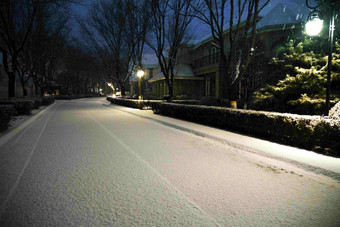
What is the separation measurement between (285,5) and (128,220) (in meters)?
25.8

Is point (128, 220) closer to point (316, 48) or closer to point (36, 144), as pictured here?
point (36, 144)

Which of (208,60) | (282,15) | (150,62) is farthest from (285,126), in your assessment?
(150,62)

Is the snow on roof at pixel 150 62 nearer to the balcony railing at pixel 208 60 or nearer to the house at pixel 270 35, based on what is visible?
the balcony railing at pixel 208 60

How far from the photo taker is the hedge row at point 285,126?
20.4ft

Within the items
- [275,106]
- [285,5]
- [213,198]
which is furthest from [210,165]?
[285,5]

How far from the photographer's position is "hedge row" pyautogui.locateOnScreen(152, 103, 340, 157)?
6.21 m

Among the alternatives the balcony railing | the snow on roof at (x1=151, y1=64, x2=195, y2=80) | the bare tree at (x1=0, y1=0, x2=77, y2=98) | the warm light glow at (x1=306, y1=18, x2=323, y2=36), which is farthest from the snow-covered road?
the snow on roof at (x1=151, y1=64, x2=195, y2=80)

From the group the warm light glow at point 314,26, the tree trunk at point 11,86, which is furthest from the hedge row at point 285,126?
the tree trunk at point 11,86

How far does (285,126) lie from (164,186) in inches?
189

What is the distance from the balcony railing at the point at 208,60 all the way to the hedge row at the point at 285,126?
16.4 meters

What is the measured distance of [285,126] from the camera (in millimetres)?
7414

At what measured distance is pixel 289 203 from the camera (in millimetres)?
3574

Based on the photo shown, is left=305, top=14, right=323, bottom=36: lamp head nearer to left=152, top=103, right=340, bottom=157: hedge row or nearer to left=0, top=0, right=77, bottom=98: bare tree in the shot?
left=152, top=103, right=340, bottom=157: hedge row

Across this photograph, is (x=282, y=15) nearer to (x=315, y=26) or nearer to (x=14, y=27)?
(x=315, y=26)
